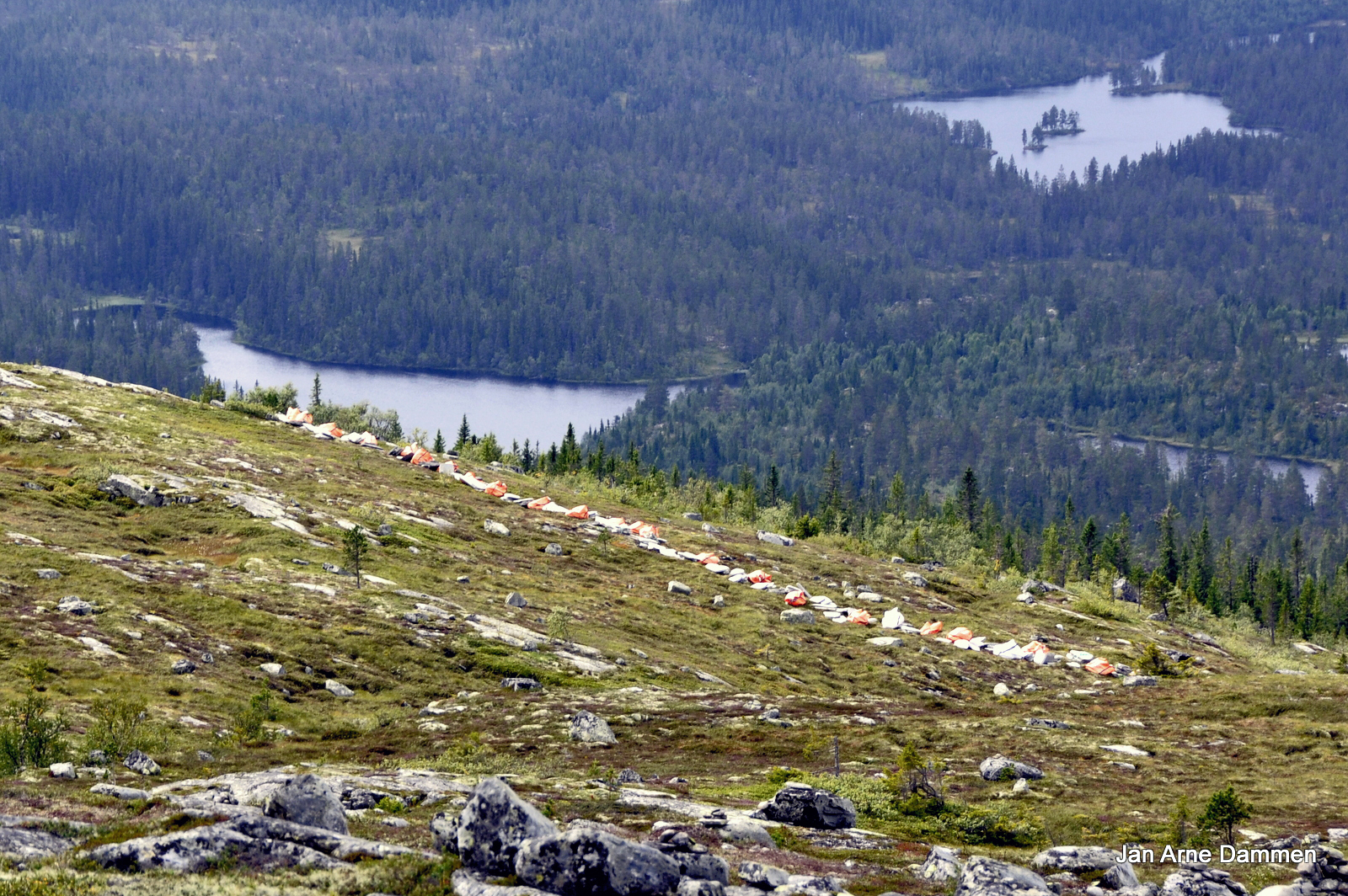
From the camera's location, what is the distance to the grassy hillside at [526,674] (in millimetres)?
50094

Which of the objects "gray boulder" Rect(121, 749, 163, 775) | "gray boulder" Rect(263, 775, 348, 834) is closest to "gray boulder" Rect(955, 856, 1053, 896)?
"gray boulder" Rect(263, 775, 348, 834)

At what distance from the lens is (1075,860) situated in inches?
1645

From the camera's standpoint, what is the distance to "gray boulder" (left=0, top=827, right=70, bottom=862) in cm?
3309

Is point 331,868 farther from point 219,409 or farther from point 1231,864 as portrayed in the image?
point 219,409

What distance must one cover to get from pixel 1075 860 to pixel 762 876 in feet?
36.1

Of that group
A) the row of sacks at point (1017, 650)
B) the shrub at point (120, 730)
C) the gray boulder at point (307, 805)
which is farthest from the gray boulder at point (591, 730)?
the row of sacks at point (1017, 650)

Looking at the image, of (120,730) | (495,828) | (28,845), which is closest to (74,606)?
(120,730)

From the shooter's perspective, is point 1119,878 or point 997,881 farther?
point 1119,878

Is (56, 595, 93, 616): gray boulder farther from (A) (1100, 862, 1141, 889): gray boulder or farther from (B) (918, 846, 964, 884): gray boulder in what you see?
(A) (1100, 862, 1141, 889): gray boulder

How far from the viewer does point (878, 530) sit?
199 meters

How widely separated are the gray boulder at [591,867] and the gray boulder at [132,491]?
63239 millimetres

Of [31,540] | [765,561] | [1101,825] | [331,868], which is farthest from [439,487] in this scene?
[331,868]

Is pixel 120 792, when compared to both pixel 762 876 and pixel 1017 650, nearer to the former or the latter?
pixel 762 876

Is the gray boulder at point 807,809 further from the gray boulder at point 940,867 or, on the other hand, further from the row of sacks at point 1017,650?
the row of sacks at point 1017,650
